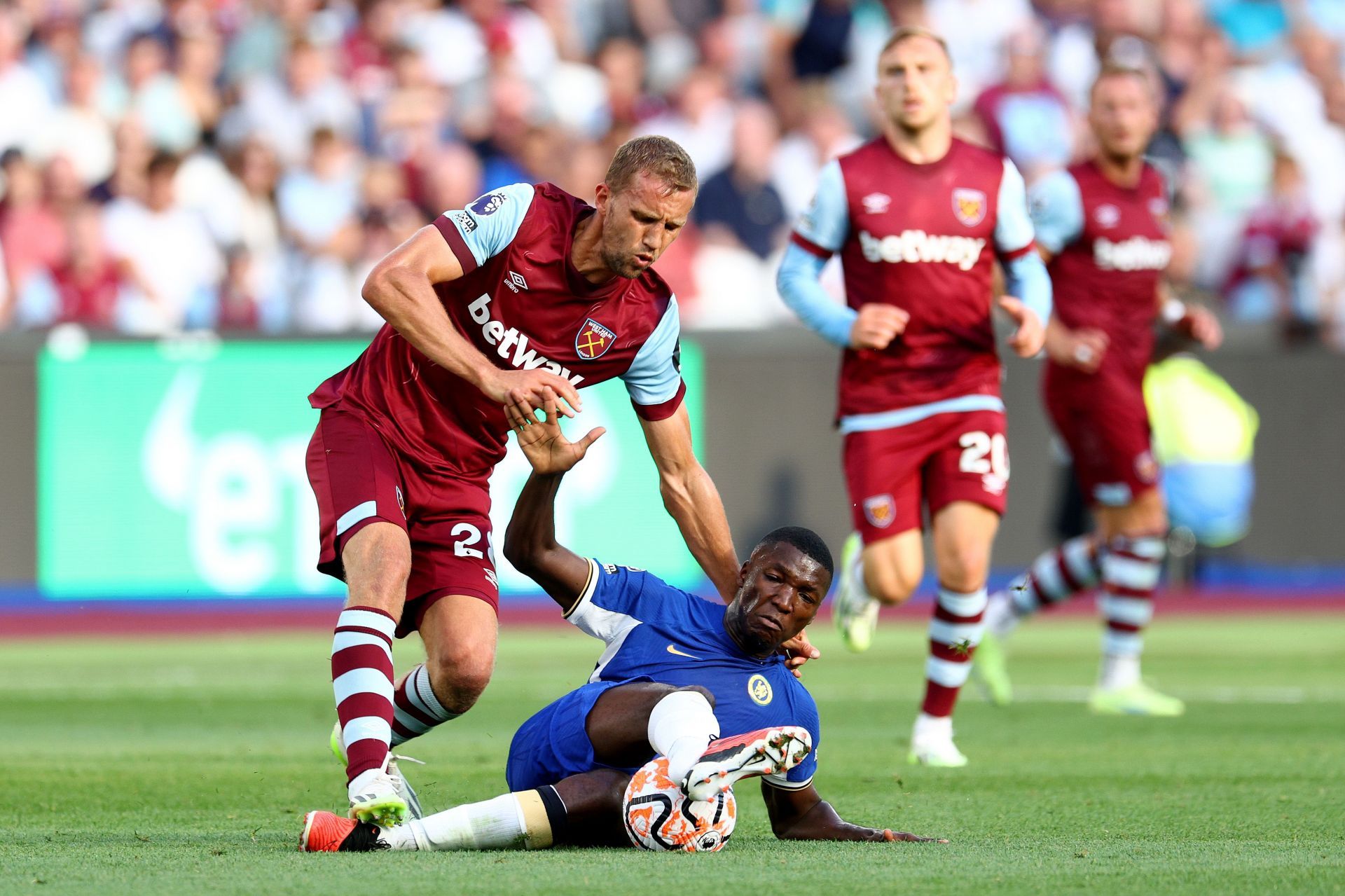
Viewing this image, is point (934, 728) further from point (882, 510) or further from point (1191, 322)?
point (1191, 322)

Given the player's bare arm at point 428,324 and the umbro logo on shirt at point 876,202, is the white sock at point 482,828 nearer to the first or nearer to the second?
the player's bare arm at point 428,324

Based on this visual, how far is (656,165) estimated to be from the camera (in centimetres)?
536

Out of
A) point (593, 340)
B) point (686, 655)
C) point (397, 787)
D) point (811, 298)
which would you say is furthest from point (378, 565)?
point (811, 298)

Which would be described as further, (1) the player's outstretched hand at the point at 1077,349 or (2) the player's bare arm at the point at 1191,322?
(2) the player's bare arm at the point at 1191,322

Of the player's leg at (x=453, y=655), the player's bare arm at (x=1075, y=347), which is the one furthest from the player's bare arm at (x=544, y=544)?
the player's bare arm at (x=1075, y=347)

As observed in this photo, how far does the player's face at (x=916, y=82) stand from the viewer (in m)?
7.69

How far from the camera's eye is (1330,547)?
15.3 metres

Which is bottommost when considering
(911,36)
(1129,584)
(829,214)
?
(1129,584)

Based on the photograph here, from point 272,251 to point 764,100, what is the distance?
476cm

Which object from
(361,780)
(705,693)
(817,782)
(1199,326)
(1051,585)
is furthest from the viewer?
(1051,585)

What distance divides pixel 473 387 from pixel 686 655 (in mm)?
1020

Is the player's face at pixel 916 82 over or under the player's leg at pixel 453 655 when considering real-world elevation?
over

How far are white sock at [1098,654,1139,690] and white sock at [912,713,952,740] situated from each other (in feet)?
7.43

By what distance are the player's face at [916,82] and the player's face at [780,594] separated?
3.00 meters
